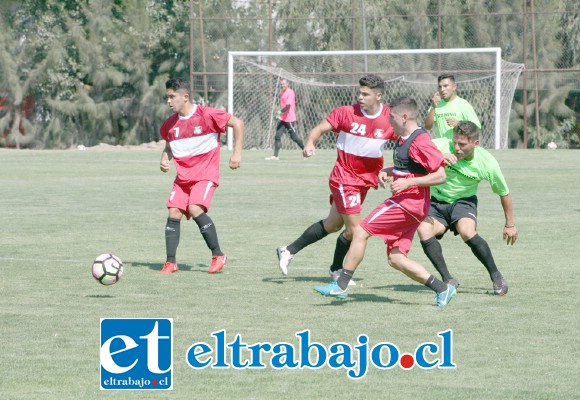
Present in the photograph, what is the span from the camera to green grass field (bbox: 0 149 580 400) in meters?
6.30

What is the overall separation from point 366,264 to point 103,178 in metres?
13.1

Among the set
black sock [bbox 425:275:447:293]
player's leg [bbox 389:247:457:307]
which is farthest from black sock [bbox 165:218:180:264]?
black sock [bbox 425:275:447:293]

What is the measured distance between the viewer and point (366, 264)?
11.5m

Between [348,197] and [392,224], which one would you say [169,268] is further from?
[392,224]

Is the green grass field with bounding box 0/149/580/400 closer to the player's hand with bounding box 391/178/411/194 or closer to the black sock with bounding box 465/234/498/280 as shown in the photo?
the black sock with bounding box 465/234/498/280

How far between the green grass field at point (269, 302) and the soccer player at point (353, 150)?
0.60m

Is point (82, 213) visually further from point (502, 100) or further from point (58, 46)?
point (58, 46)

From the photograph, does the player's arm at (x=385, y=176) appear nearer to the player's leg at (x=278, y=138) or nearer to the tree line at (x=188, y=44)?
the player's leg at (x=278, y=138)

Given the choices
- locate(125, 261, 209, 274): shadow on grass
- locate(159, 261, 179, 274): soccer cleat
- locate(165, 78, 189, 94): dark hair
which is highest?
locate(165, 78, 189, 94): dark hair

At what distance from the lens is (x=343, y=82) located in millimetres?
38344

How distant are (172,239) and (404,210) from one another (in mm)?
2854

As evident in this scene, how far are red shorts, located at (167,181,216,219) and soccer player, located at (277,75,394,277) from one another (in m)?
1.13

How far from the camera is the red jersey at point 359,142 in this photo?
10000 mm

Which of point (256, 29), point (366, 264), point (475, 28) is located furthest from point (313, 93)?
point (366, 264)
